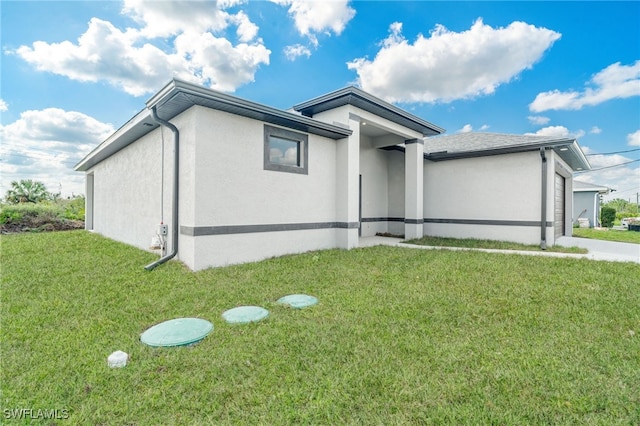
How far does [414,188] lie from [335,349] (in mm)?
8723

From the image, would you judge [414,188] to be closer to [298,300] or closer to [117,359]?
[298,300]

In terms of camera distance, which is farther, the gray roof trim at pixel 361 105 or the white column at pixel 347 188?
the white column at pixel 347 188

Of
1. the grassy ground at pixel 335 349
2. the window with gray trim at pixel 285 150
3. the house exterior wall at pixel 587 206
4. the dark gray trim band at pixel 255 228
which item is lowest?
the grassy ground at pixel 335 349

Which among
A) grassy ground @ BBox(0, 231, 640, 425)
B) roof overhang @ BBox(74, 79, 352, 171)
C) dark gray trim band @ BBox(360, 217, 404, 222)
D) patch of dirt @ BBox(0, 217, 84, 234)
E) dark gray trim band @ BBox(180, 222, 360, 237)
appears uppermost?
roof overhang @ BBox(74, 79, 352, 171)

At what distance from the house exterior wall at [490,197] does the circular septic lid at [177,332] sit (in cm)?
1020

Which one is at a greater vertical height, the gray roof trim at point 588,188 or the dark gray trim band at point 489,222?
the gray roof trim at point 588,188

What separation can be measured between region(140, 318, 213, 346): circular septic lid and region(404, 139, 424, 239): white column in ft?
28.5

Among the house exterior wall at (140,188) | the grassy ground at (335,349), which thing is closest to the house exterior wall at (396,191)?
the grassy ground at (335,349)

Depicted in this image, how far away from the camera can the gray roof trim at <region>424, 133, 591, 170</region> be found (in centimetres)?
874

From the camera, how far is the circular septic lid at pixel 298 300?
4052 mm

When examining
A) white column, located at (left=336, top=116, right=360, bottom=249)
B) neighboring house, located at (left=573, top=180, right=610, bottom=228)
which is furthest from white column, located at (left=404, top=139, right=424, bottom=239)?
neighboring house, located at (left=573, top=180, right=610, bottom=228)

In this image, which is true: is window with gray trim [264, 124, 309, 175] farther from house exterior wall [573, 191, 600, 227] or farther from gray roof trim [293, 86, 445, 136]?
house exterior wall [573, 191, 600, 227]

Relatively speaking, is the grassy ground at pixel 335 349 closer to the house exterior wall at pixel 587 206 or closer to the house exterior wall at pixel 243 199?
the house exterior wall at pixel 243 199

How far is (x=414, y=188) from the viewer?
10445 millimetres
